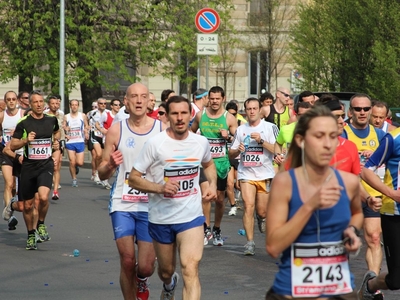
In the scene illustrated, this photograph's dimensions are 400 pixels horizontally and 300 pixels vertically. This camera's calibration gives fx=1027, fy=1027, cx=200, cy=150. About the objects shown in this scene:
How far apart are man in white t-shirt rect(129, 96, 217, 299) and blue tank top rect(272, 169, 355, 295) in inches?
97.9

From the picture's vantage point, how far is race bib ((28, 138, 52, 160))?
1287cm

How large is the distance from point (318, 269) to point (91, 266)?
618 cm

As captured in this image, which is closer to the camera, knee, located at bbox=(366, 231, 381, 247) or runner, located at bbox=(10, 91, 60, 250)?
knee, located at bbox=(366, 231, 381, 247)

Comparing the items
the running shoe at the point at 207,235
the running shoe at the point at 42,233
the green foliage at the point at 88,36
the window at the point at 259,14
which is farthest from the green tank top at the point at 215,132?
the window at the point at 259,14

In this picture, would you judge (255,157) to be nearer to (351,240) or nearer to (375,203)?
(375,203)

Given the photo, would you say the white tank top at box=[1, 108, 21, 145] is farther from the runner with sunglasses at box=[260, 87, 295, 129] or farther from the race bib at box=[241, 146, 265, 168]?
the race bib at box=[241, 146, 265, 168]

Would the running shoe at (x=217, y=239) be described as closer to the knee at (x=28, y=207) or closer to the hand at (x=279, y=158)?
the hand at (x=279, y=158)

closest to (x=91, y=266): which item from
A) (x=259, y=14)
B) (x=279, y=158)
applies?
(x=279, y=158)

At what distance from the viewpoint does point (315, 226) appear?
16.5 ft

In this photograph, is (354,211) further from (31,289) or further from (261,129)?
(261,129)

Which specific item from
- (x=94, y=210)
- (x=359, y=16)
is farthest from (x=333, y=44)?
(x=94, y=210)

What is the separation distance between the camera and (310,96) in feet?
42.9

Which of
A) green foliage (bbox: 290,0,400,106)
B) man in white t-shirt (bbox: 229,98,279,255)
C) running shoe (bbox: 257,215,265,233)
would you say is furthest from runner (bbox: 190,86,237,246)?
green foliage (bbox: 290,0,400,106)

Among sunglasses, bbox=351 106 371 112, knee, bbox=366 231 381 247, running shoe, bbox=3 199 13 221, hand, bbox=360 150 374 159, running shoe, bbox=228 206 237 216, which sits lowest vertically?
running shoe, bbox=228 206 237 216
